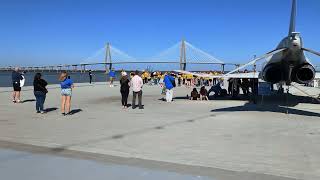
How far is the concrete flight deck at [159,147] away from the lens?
21.1 ft

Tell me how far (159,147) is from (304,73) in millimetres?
11348

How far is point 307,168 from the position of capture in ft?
22.4

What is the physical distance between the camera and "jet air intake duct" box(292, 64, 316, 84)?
1758cm

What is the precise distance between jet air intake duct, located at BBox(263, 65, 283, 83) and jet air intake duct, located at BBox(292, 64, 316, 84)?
25.8 inches

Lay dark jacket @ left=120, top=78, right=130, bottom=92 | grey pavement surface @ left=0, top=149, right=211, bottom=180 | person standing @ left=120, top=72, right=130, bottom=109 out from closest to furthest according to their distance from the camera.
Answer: grey pavement surface @ left=0, top=149, right=211, bottom=180 → person standing @ left=120, top=72, right=130, bottom=109 → dark jacket @ left=120, top=78, right=130, bottom=92

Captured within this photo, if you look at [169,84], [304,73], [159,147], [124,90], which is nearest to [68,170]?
[159,147]

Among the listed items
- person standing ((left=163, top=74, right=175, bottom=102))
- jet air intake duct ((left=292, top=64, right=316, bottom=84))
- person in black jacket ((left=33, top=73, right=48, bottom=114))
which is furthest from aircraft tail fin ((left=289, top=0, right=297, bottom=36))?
person in black jacket ((left=33, top=73, right=48, bottom=114))

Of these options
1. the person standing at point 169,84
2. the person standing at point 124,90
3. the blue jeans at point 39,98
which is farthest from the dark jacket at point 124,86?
the blue jeans at point 39,98

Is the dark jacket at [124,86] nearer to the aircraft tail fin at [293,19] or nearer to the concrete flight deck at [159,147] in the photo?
the concrete flight deck at [159,147]

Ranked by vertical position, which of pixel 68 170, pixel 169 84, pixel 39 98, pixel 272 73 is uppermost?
pixel 272 73

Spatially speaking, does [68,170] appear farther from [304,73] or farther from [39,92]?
[304,73]

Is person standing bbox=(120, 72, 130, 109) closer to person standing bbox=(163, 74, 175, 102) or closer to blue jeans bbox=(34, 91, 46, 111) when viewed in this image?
person standing bbox=(163, 74, 175, 102)

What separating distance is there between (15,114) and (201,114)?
6629mm

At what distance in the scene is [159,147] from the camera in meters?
8.61
